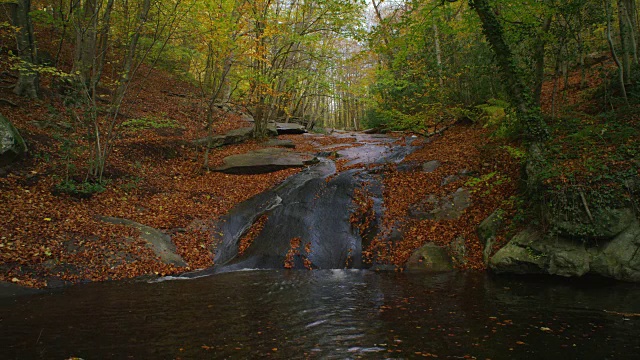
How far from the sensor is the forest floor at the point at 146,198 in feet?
24.5

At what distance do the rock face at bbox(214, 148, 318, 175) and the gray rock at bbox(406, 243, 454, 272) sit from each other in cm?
701

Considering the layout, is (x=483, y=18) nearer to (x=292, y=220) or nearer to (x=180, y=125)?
(x=292, y=220)

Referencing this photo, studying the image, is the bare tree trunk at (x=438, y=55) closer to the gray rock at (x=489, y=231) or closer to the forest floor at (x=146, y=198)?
the forest floor at (x=146, y=198)

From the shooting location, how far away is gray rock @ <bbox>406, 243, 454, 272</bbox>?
318 inches

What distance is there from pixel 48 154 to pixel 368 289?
10.0m

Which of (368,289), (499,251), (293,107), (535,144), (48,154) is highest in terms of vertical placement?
(293,107)

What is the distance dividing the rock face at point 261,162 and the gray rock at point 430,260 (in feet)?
23.0

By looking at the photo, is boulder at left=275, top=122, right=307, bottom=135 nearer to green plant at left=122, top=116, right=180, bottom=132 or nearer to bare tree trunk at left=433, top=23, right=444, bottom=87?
green plant at left=122, top=116, right=180, bottom=132

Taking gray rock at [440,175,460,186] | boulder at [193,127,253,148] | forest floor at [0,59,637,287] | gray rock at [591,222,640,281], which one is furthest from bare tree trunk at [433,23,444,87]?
gray rock at [591,222,640,281]

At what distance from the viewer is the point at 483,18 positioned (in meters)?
9.02

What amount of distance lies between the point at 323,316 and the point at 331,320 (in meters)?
0.21

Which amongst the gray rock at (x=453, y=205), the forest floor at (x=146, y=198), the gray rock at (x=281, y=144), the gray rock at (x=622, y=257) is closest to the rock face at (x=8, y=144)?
the forest floor at (x=146, y=198)

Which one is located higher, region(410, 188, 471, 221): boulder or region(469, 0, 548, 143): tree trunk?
region(469, 0, 548, 143): tree trunk

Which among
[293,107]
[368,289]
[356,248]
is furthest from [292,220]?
[293,107]
